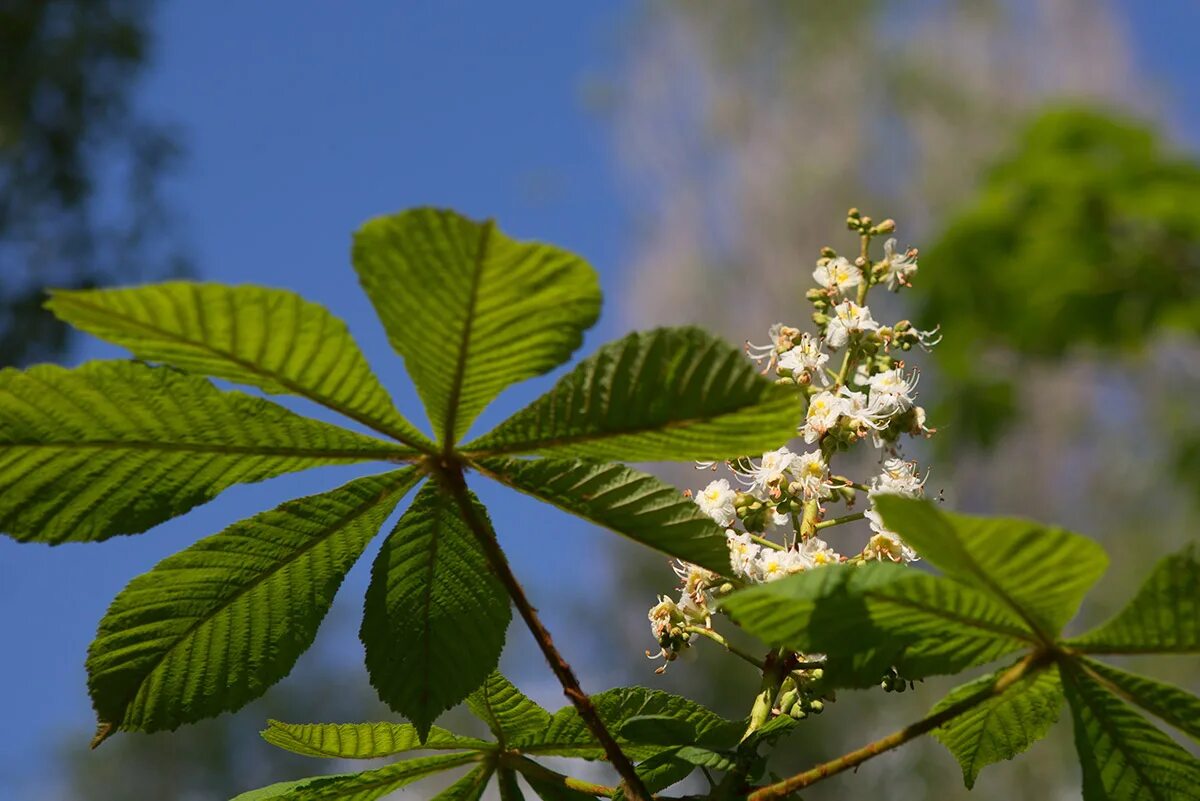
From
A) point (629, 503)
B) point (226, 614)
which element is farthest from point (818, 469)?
point (226, 614)

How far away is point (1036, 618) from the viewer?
0.48 metres

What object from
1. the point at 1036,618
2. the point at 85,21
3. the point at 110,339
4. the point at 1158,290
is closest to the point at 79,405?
the point at 110,339

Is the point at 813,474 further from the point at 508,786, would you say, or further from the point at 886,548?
the point at 508,786

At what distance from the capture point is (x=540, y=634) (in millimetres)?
511

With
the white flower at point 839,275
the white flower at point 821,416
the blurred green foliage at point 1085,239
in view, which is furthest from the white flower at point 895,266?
the blurred green foliage at point 1085,239

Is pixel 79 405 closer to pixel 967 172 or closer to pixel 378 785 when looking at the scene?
pixel 378 785

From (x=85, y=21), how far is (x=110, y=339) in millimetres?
8387

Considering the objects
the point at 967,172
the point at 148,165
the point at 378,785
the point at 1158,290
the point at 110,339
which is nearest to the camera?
the point at 110,339

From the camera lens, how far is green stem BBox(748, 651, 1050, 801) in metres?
0.48

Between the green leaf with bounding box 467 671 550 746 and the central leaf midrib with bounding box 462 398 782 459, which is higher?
the central leaf midrib with bounding box 462 398 782 459

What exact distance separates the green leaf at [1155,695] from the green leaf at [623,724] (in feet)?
0.53

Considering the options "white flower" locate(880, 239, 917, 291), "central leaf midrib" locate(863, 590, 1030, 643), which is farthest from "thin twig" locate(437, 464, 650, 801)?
"white flower" locate(880, 239, 917, 291)

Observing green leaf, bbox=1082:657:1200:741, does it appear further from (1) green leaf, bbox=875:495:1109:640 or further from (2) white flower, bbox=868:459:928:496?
(2) white flower, bbox=868:459:928:496

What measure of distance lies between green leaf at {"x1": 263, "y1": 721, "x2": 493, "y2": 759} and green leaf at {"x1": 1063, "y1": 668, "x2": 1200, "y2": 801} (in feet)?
0.96
